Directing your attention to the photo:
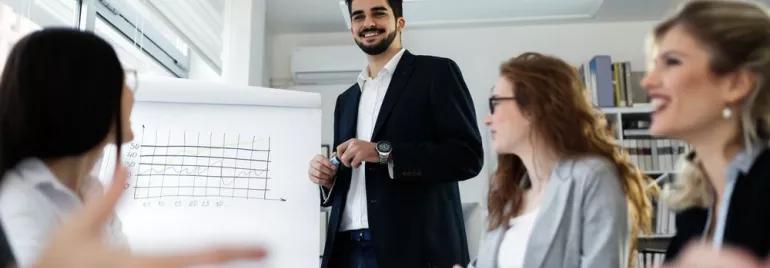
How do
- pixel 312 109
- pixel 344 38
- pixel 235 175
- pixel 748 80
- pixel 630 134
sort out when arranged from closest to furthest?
pixel 748 80
pixel 235 175
pixel 312 109
pixel 630 134
pixel 344 38

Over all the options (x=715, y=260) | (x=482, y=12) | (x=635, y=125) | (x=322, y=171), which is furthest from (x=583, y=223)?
(x=482, y=12)

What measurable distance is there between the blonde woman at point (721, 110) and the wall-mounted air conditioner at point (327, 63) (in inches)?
112

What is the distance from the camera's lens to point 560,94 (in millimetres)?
1327

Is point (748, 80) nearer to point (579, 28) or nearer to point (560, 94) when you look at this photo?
point (560, 94)

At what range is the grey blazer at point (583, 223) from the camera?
1.16 metres

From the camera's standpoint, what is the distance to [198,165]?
1.73m

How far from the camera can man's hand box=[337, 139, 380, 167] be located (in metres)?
1.65

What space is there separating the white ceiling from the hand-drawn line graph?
1.93m

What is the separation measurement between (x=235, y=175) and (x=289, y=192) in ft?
0.52

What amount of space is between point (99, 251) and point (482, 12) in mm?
3244

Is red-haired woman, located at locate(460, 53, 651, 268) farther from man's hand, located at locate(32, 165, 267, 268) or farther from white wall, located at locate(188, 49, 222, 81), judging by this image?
white wall, located at locate(188, 49, 222, 81)

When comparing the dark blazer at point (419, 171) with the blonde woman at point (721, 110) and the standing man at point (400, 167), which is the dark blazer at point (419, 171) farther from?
the blonde woman at point (721, 110)

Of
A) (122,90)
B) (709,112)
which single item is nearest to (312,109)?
(122,90)

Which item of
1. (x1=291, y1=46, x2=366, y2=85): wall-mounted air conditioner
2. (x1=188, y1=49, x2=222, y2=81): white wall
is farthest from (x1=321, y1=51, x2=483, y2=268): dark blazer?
(x1=291, y1=46, x2=366, y2=85): wall-mounted air conditioner
